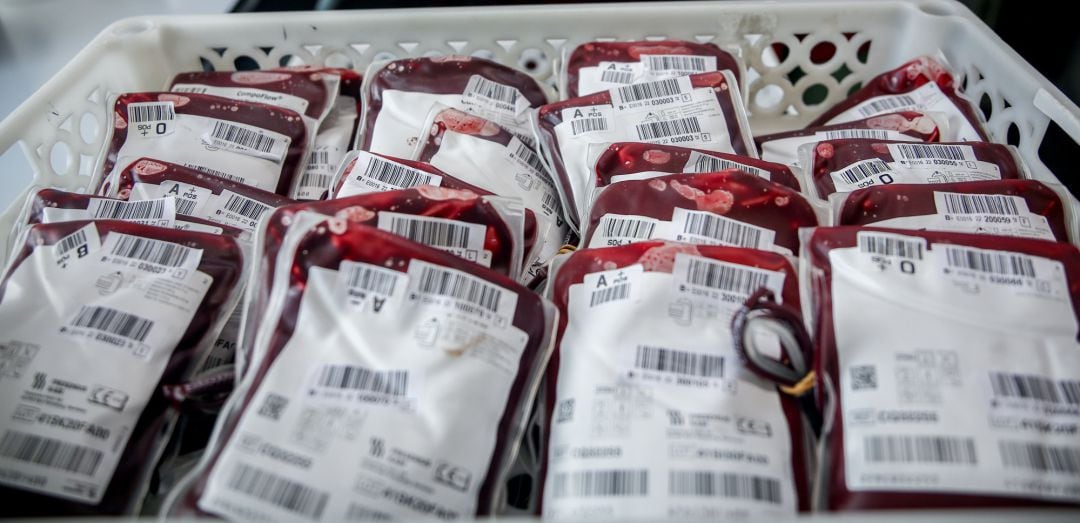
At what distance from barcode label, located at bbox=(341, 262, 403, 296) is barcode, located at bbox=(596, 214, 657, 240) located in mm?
225

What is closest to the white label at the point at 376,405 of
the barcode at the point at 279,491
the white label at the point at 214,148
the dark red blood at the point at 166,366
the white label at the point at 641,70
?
the barcode at the point at 279,491

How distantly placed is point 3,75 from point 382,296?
3.82 feet

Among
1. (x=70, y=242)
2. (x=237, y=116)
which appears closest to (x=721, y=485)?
(x=70, y=242)

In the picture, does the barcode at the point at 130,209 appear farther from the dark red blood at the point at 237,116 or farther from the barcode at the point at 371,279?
the barcode at the point at 371,279

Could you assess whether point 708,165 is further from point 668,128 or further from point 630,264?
point 630,264

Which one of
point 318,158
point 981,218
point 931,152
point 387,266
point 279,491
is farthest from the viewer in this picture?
point 318,158

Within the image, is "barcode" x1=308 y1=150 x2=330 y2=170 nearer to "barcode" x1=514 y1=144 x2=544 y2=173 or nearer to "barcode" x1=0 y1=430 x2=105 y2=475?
"barcode" x1=514 y1=144 x2=544 y2=173

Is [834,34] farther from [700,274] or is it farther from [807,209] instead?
[700,274]

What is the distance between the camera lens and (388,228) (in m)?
0.68

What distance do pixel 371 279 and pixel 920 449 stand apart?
42cm

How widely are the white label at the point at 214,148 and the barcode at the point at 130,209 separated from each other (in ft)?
0.33

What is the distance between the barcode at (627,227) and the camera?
0.73 m

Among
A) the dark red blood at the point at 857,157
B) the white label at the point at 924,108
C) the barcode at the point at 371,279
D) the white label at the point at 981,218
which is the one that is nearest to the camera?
the barcode at the point at 371,279

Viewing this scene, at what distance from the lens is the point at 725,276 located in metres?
0.65
